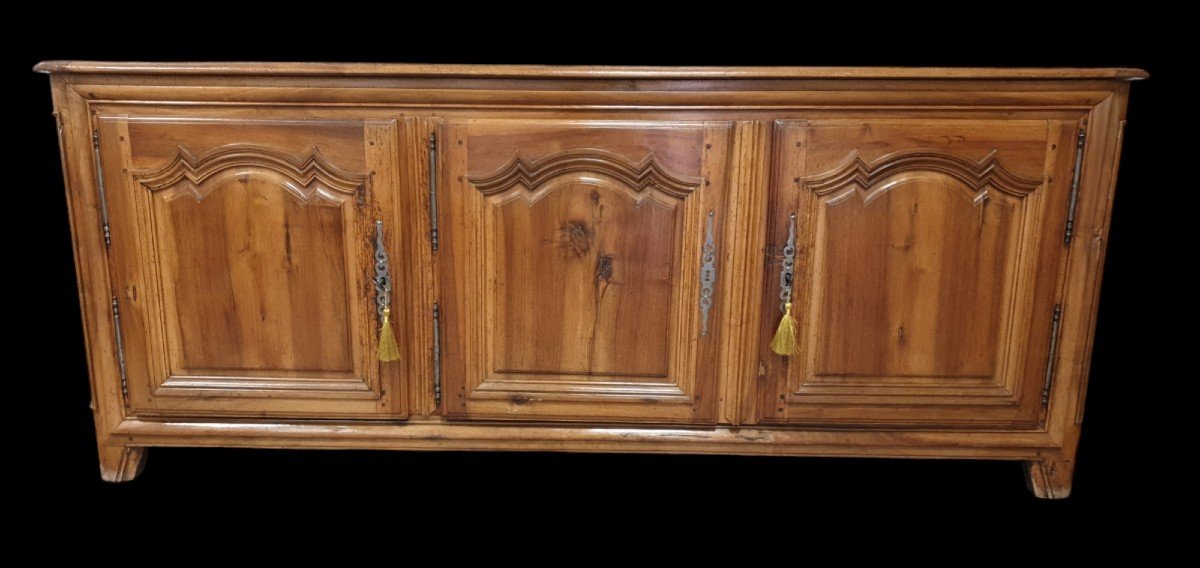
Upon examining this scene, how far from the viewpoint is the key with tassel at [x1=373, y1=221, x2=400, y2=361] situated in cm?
268

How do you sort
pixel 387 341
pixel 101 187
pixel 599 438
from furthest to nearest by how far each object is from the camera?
pixel 599 438, pixel 387 341, pixel 101 187

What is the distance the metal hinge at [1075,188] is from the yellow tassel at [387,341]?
2.01 m

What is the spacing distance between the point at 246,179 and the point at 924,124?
1.95m

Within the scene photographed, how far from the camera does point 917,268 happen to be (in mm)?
2666

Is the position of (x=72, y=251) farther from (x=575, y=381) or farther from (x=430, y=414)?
(x=575, y=381)

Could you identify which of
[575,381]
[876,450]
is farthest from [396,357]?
[876,450]

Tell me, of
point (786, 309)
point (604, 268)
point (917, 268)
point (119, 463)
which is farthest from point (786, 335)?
point (119, 463)

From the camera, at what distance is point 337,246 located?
2.68 metres

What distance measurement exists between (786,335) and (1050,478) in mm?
1022

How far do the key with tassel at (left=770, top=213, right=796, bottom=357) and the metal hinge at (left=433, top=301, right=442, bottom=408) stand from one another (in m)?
1.02

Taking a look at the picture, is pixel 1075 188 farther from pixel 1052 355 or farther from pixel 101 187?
pixel 101 187

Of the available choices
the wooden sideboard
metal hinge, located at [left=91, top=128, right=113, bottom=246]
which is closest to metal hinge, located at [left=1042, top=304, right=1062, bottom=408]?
the wooden sideboard

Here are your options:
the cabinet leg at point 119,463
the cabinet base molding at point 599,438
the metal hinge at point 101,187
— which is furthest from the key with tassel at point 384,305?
the cabinet leg at point 119,463

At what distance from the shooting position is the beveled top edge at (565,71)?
2486 millimetres
